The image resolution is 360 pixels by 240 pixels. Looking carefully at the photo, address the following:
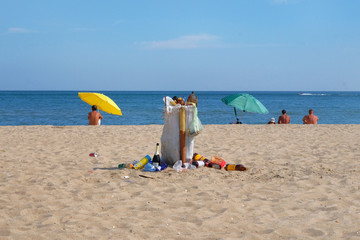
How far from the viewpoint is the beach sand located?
381 cm

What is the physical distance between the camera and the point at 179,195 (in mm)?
5031

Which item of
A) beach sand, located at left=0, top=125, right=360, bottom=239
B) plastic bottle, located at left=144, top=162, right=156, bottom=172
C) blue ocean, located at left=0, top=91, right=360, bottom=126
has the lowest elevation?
blue ocean, located at left=0, top=91, right=360, bottom=126

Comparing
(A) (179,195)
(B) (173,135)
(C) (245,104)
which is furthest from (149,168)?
(C) (245,104)

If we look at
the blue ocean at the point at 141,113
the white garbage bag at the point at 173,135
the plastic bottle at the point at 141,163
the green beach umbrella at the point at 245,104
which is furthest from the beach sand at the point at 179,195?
the green beach umbrella at the point at 245,104

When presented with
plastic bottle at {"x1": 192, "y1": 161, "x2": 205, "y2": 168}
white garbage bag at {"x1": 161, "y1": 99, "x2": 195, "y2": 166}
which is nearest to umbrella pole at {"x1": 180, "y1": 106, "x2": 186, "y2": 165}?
white garbage bag at {"x1": 161, "y1": 99, "x2": 195, "y2": 166}

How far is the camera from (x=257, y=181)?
584 centimetres

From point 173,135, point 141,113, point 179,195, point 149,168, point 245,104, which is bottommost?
point 141,113

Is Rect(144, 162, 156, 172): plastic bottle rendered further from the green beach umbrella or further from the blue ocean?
the green beach umbrella

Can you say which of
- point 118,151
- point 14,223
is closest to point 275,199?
point 14,223

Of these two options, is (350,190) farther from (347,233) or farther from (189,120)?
(189,120)

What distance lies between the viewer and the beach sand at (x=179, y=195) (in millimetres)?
3812

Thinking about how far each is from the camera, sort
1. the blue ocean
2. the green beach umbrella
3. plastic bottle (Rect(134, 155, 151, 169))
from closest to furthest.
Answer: plastic bottle (Rect(134, 155, 151, 169))
the green beach umbrella
the blue ocean

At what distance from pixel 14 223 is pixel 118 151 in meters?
4.57

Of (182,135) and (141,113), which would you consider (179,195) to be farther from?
(141,113)
